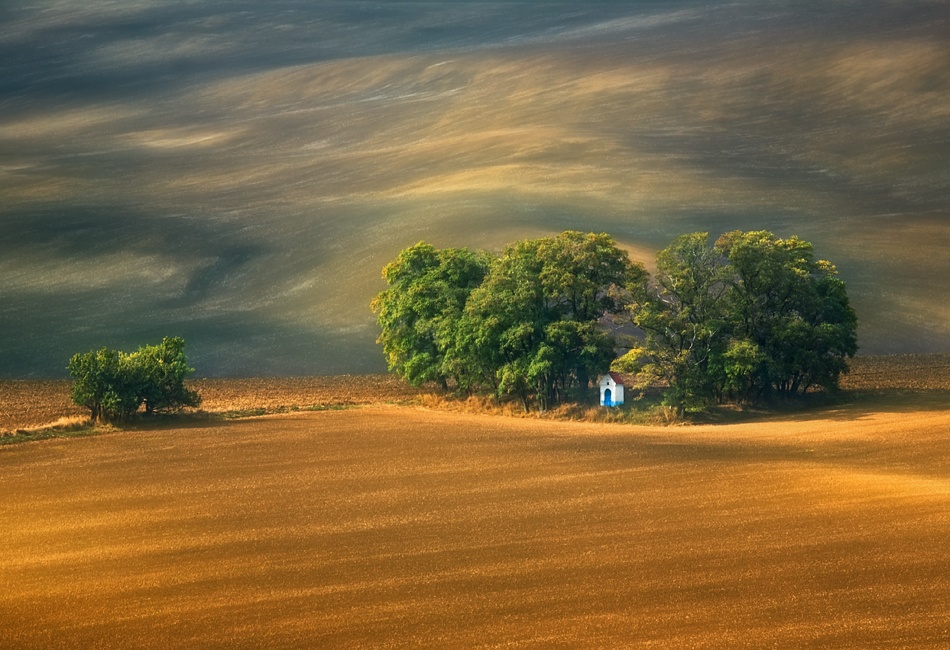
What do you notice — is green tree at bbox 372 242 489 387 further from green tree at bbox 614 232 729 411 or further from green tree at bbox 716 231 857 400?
green tree at bbox 716 231 857 400

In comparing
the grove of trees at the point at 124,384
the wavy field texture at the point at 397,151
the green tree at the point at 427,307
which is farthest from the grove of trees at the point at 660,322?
the wavy field texture at the point at 397,151

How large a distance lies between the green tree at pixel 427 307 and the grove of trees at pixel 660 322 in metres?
0.24

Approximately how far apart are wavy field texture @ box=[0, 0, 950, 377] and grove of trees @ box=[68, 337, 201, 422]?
84.4ft

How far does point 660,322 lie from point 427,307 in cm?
1248

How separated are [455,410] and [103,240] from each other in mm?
60064

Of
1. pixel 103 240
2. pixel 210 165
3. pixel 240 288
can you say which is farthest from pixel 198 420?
pixel 210 165

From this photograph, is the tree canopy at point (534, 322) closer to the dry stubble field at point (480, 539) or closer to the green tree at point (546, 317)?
the green tree at point (546, 317)

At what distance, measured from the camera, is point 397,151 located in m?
131

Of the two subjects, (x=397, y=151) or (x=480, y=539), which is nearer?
(x=480, y=539)

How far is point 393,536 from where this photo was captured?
2955 cm

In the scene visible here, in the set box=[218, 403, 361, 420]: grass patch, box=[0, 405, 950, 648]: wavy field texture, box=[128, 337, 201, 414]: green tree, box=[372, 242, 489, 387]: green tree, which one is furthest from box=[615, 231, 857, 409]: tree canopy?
Result: box=[128, 337, 201, 414]: green tree

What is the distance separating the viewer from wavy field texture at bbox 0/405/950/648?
2281cm

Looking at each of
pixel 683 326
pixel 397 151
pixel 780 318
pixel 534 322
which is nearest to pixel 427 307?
Result: pixel 534 322

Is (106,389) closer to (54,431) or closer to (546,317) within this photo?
(54,431)
